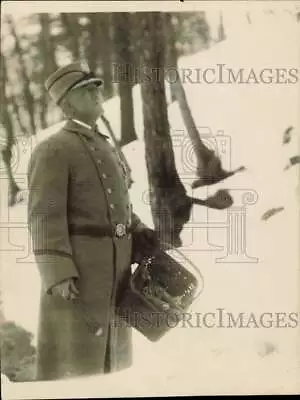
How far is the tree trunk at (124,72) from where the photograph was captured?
55 cm

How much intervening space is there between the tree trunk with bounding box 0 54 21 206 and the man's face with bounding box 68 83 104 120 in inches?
2.3

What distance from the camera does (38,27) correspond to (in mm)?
550

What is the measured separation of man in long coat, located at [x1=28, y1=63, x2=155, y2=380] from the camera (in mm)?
543

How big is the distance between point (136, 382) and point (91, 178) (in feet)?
0.63

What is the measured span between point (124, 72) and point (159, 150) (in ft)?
0.25

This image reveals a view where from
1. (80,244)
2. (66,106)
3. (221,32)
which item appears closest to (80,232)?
(80,244)

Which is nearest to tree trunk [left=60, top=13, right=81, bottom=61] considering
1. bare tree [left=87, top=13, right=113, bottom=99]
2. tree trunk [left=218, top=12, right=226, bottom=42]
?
bare tree [left=87, top=13, right=113, bottom=99]

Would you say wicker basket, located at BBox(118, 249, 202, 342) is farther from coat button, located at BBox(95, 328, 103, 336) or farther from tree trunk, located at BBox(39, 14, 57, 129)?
tree trunk, located at BBox(39, 14, 57, 129)

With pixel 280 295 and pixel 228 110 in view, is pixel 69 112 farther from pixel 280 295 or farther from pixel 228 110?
pixel 280 295

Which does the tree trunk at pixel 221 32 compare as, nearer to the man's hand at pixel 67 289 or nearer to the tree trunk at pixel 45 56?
the tree trunk at pixel 45 56

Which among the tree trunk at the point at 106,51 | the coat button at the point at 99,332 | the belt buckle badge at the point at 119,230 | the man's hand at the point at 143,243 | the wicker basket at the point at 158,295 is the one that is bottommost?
the coat button at the point at 99,332

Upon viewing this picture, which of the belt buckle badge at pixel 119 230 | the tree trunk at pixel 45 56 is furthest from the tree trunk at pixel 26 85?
the belt buckle badge at pixel 119 230

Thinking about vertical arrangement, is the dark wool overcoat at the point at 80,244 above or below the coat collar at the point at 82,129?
Result: below

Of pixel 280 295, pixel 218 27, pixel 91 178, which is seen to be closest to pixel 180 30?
pixel 218 27
